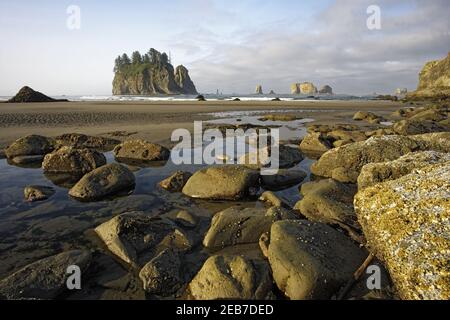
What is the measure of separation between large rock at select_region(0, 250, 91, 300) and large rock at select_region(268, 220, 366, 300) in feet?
7.80

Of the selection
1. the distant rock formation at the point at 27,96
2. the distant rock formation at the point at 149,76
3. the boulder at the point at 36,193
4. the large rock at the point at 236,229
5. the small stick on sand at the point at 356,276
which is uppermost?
the distant rock formation at the point at 149,76

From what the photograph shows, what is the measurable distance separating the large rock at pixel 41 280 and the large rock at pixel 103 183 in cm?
263

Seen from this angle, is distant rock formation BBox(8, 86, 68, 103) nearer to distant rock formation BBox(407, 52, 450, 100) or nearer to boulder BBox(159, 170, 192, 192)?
boulder BBox(159, 170, 192, 192)

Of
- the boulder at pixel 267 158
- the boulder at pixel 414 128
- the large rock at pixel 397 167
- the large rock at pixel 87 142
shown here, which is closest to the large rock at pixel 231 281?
the large rock at pixel 397 167

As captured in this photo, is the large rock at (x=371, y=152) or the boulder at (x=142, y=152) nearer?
the large rock at (x=371, y=152)

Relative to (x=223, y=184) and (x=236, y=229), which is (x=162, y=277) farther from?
(x=223, y=184)

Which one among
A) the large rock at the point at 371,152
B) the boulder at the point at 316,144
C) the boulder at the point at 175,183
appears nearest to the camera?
the boulder at the point at 175,183

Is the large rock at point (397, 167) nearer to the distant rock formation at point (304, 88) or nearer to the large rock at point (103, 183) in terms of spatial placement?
the large rock at point (103, 183)

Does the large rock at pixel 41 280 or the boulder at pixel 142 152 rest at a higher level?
the boulder at pixel 142 152

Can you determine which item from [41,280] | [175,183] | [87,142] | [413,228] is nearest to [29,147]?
[87,142]

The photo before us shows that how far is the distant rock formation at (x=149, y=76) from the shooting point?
411 feet
